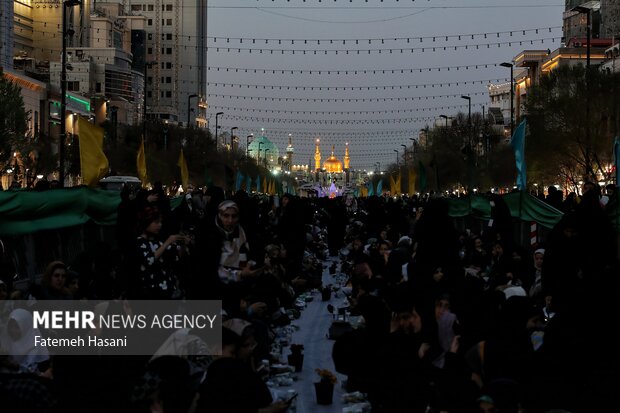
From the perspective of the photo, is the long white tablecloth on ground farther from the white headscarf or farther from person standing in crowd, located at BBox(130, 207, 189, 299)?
the white headscarf

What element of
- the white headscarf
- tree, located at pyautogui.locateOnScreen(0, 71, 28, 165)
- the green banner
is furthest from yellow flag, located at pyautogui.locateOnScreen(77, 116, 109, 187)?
tree, located at pyautogui.locateOnScreen(0, 71, 28, 165)

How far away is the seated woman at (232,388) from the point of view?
7.42 metres

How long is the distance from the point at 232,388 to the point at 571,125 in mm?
56773

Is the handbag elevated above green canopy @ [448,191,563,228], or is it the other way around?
green canopy @ [448,191,563,228]

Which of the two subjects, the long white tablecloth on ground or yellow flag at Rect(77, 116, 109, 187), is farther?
yellow flag at Rect(77, 116, 109, 187)

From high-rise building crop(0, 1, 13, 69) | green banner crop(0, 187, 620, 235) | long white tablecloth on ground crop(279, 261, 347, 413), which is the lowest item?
long white tablecloth on ground crop(279, 261, 347, 413)

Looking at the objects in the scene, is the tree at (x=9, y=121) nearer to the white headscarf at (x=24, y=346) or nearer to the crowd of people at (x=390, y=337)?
the crowd of people at (x=390, y=337)

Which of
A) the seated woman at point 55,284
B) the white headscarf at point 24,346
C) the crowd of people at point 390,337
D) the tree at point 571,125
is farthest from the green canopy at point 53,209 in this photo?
the tree at point 571,125

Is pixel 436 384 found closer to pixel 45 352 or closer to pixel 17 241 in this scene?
pixel 45 352

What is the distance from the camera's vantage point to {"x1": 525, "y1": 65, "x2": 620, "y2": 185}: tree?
6112cm

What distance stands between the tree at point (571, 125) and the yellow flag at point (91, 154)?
41.1 meters

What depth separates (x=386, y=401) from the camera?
31.8 feet

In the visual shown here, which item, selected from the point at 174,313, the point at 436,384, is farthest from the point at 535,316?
the point at 174,313

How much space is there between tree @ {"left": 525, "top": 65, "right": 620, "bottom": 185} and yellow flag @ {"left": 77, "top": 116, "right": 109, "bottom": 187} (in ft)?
135
